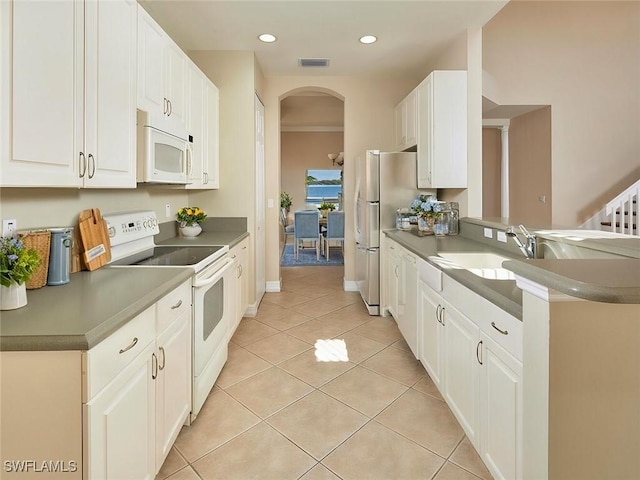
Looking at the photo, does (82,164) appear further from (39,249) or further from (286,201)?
(286,201)

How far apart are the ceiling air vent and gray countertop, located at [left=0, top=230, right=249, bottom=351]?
10.2ft

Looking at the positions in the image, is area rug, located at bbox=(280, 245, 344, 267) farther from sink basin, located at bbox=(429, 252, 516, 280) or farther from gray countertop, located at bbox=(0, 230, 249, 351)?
gray countertop, located at bbox=(0, 230, 249, 351)

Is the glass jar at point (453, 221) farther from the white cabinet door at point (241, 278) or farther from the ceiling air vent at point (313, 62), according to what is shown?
the ceiling air vent at point (313, 62)

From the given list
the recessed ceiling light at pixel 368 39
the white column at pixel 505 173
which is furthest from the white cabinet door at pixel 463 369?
the white column at pixel 505 173

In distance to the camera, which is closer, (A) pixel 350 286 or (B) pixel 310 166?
(A) pixel 350 286

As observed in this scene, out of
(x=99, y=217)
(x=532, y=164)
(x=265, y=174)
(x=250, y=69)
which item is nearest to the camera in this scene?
(x=99, y=217)

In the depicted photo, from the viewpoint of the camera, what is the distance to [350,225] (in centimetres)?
473

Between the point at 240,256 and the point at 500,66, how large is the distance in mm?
4635

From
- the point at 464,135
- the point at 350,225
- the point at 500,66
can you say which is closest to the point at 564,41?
the point at 500,66

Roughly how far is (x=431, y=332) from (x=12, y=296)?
2045mm

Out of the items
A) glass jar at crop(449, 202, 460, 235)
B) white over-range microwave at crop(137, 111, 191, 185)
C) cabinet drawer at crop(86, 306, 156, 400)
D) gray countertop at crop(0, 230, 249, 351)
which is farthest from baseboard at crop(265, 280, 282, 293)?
cabinet drawer at crop(86, 306, 156, 400)

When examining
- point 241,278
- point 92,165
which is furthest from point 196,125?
point 92,165

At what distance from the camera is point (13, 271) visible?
1113 millimetres

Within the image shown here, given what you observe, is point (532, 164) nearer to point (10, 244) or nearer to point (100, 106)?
point (100, 106)
